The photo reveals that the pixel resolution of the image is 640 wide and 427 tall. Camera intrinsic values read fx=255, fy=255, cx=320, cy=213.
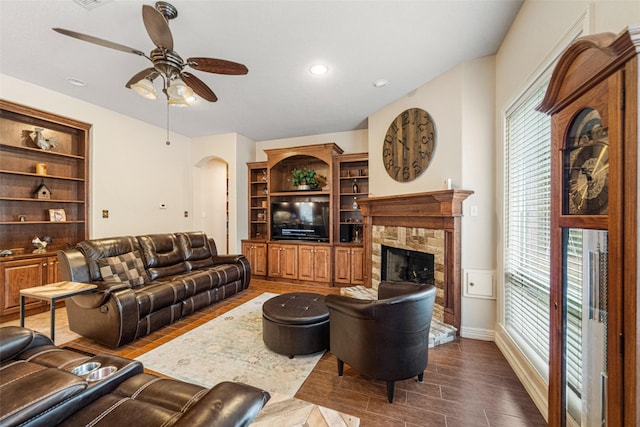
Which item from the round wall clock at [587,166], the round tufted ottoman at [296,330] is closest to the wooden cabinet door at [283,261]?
the round tufted ottoman at [296,330]

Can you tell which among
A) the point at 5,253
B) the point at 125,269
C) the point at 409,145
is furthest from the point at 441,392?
the point at 5,253

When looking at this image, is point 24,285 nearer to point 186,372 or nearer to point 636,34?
point 186,372

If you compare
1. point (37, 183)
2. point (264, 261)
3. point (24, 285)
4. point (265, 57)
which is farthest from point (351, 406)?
point (37, 183)

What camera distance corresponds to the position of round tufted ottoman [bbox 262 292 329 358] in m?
2.36

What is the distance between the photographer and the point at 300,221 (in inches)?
201

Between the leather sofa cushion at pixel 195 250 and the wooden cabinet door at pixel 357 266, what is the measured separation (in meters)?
2.43

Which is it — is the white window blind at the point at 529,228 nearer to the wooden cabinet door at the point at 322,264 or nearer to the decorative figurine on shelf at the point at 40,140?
the wooden cabinet door at the point at 322,264

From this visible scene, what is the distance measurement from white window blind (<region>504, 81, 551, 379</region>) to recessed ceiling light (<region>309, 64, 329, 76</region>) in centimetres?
190

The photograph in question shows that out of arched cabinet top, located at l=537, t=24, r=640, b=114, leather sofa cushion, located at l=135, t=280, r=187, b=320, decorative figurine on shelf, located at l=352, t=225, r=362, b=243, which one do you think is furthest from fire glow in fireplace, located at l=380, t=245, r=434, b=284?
leather sofa cushion, located at l=135, t=280, r=187, b=320

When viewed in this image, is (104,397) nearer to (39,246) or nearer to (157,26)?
(157,26)

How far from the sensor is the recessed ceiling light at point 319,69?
2.79 metres

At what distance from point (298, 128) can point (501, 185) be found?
140 inches

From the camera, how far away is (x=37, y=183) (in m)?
3.57

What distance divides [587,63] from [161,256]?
14.7 feet
